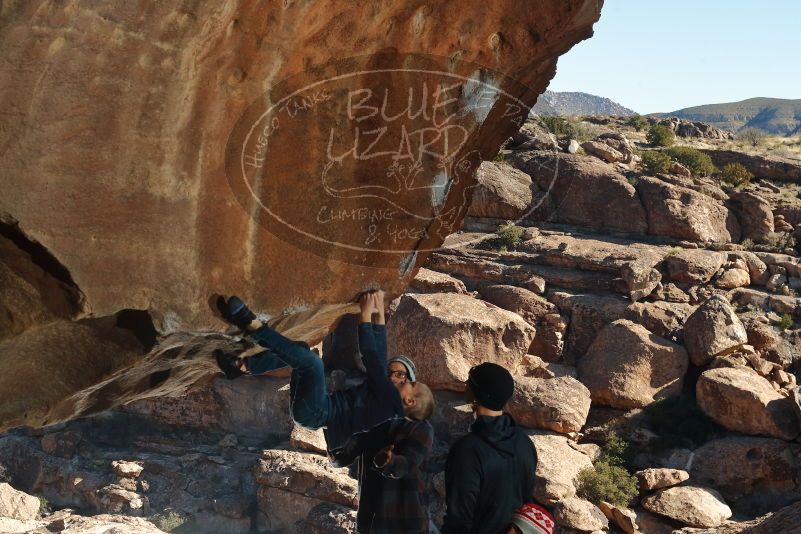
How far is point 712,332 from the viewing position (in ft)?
60.5

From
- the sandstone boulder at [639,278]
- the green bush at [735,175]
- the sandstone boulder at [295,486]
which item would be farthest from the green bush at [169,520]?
the green bush at [735,175]

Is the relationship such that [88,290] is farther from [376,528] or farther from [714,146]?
[714,146]

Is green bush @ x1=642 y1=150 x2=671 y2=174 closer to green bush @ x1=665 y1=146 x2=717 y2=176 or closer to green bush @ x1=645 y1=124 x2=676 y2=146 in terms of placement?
green bush @ x1=665 y1=146 x2=717 y2=176

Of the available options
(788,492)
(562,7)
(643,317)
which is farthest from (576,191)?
(562,7)

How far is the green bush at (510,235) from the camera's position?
22.0m

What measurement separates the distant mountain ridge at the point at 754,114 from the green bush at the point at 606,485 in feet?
287

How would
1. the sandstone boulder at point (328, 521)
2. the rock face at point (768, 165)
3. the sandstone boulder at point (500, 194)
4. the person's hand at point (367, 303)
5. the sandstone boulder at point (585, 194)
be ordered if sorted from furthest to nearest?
the rock face at point (768, 165), the sandstone boulder at point (585, 194), the sandstone boulder at point (500, 194), the sandstone boulder at point (328, 521), the person's hand at point (367, 303)

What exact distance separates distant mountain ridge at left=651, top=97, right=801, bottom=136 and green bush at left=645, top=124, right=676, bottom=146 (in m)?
70.7

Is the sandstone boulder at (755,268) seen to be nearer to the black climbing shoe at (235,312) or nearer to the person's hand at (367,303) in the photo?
the person's hand at (367,303)

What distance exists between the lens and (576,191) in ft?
75.3

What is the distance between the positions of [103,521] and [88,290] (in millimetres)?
15623

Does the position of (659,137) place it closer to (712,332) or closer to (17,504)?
(712,332)

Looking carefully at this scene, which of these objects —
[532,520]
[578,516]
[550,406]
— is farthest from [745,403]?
[532,520]

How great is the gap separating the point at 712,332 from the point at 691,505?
474 centimetres
